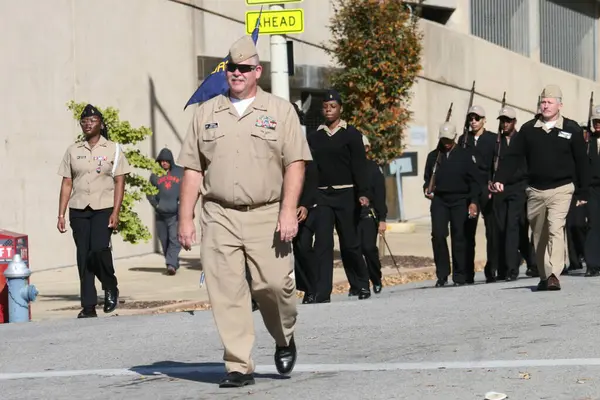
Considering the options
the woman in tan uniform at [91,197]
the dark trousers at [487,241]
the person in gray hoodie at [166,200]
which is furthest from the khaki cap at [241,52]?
the person in gray hoodie at [166,200]

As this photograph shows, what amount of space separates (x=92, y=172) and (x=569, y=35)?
97.1 feet

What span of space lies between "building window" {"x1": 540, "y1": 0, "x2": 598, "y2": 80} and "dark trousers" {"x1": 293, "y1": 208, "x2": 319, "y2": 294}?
84.8 ft

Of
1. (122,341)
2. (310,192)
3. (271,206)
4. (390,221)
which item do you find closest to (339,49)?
(390,221)

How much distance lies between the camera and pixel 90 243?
13703mm

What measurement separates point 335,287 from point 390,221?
39.9 ft

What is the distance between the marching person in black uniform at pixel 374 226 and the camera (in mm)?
15773

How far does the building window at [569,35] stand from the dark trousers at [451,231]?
77.1 feet

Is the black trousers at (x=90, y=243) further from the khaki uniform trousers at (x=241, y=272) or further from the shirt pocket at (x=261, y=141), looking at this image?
the shirt pocket at (x=261, y=141)

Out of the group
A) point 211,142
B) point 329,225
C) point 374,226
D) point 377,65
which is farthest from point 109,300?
point 377,65

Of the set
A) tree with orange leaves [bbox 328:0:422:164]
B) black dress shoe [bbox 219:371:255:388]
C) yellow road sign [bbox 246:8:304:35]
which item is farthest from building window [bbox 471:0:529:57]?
black dress shoe [bbox 219:371:255:388]

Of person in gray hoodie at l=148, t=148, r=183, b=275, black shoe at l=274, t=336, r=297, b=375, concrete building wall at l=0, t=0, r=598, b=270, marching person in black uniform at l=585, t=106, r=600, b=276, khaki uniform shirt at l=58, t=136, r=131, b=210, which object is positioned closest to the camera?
black shoe at l=274, t=336, r=297, b=375

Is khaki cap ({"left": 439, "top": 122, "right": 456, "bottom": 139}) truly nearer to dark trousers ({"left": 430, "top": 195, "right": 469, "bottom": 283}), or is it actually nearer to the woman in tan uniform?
dark trousers ({"left": 430, "top": 195, "right": 469, "bottom": 283})

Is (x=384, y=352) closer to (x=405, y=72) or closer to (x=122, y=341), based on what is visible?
(x=122, y=341)

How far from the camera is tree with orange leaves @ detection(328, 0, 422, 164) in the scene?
883 inches
